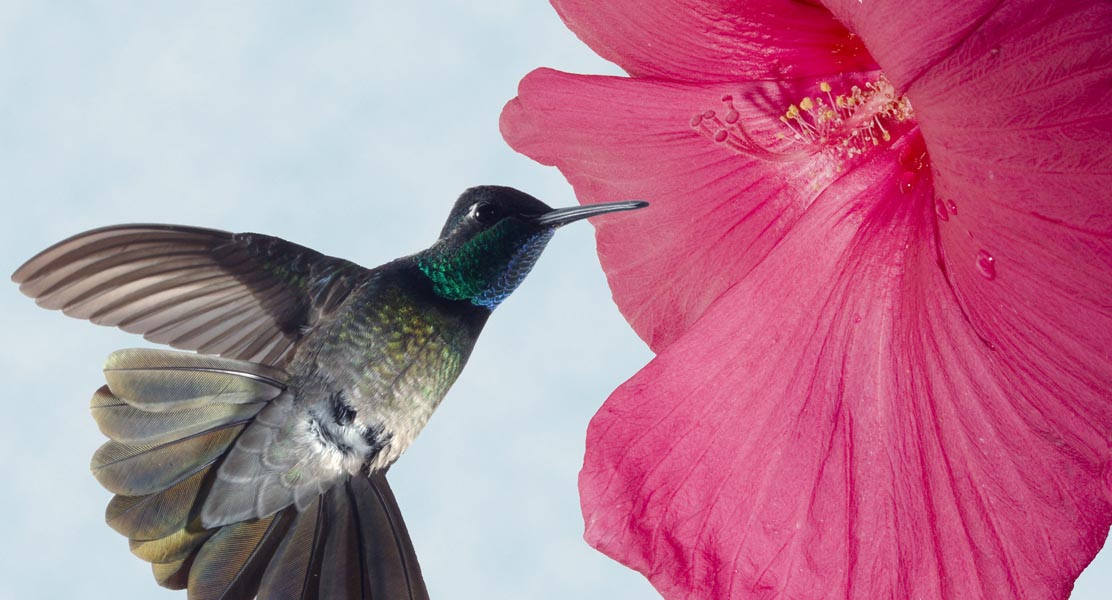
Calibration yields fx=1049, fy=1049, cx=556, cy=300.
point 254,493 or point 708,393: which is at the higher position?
point 254,493

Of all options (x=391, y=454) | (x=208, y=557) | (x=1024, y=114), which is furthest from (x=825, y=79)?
(x=208, y=557)

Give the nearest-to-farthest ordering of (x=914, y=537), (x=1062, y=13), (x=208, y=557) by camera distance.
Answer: (x=1062, y=13), (x=914, y=537), (x=208, y=557)

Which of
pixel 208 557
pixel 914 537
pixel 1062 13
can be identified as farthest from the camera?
pixel 208 557

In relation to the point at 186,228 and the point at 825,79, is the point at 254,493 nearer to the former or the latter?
the point at 186,228

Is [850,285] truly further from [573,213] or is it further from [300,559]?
[300,559]

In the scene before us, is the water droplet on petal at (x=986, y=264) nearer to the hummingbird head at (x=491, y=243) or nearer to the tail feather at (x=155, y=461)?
the hummingbird head at (x=491, y=243)

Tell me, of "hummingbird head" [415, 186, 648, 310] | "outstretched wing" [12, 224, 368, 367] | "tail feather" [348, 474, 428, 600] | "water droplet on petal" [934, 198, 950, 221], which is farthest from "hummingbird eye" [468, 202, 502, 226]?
"water droplet on petal" [934, 198, 950, 221]

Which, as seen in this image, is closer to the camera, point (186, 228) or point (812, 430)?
point (812, 430)
